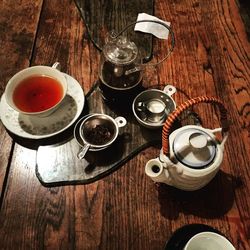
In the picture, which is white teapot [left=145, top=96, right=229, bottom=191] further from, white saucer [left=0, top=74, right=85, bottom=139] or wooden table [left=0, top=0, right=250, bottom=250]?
white saucer [left=0, top=74, right=85, bottom=139]

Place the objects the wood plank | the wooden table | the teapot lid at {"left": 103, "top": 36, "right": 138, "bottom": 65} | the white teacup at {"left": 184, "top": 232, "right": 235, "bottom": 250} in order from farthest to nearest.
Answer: the wood plank < the teapot lid at {"left": 103, "top": 36, "right": 138, "bottom": 65} < the wooden table < the white teacup at {"left": 184, "top": 232, "right": 235, "bottom": 250}

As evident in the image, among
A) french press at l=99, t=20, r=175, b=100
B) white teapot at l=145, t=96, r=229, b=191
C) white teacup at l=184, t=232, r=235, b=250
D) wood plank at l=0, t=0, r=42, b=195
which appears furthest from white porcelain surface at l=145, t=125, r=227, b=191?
wood plank at l=0, t=0, r=42, b=195

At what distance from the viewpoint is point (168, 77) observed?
121 cm

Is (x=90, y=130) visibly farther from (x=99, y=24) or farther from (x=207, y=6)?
(x=207, y=6)

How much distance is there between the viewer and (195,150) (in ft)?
2.75

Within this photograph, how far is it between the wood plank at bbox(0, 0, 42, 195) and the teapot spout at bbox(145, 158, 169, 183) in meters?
0.53

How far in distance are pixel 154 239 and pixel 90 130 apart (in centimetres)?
40

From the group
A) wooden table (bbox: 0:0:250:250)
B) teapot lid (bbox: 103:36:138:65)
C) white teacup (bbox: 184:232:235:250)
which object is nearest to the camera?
white teacup (bbox: 184:232:235:250)

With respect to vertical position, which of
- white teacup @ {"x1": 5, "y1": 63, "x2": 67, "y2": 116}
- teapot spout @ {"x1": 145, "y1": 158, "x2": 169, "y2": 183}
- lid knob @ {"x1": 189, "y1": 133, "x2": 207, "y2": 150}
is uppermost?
Result: lid knob @ {"x1": 189, "y1": 133, "x2": 207, "y2": 150}

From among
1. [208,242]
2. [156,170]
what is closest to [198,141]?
[156,170]

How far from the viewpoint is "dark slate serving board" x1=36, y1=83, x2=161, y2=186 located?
38.5 inches

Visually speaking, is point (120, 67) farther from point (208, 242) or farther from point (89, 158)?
point (208, 242)

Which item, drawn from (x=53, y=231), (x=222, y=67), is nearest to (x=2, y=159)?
(x=53, y=231)

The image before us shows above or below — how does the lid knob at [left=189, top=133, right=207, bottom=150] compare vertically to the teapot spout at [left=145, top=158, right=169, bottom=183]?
above
